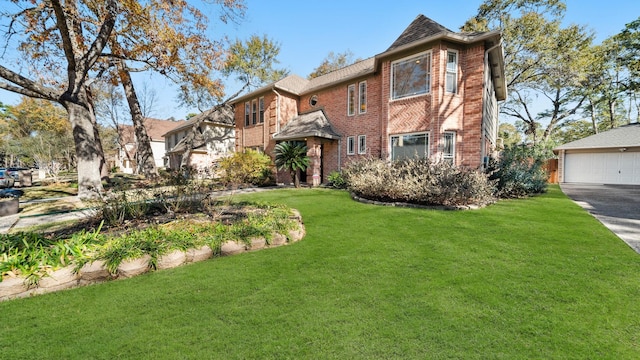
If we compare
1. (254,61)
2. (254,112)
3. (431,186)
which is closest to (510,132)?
(254,61)

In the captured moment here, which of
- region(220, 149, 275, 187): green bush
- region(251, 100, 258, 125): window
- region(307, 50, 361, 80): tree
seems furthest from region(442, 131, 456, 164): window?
region(307, 50, 361, 80): tree

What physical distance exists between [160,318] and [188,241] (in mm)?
1649

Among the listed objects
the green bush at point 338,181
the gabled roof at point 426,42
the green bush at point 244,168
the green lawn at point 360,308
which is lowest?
the green lawn at point 360,308

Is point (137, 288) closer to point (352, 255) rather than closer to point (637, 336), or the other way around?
point (352, 255)

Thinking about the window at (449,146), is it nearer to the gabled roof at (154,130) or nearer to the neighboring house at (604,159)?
the neighboring house at (604,159)

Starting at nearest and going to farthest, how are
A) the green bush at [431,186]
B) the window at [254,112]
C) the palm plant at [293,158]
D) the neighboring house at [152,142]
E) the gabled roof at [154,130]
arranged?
1. the green bush at [431,186]
2. the palm plant at [293,158]
3. the window at [254,112]
4. the neighboring house at [152,142]
5. the gabled roof at [154,130]

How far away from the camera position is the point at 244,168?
47.9 ft

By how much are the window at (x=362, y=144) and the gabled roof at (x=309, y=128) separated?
4.20 ft

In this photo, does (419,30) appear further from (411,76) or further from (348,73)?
(348,73)

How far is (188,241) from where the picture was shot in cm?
409

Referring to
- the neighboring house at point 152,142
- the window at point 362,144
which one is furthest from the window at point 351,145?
the neighboring house at point 152,142

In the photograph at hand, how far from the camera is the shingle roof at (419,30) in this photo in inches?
417

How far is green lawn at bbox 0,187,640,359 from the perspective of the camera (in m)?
2.14

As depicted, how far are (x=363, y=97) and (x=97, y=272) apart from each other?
502 inches
